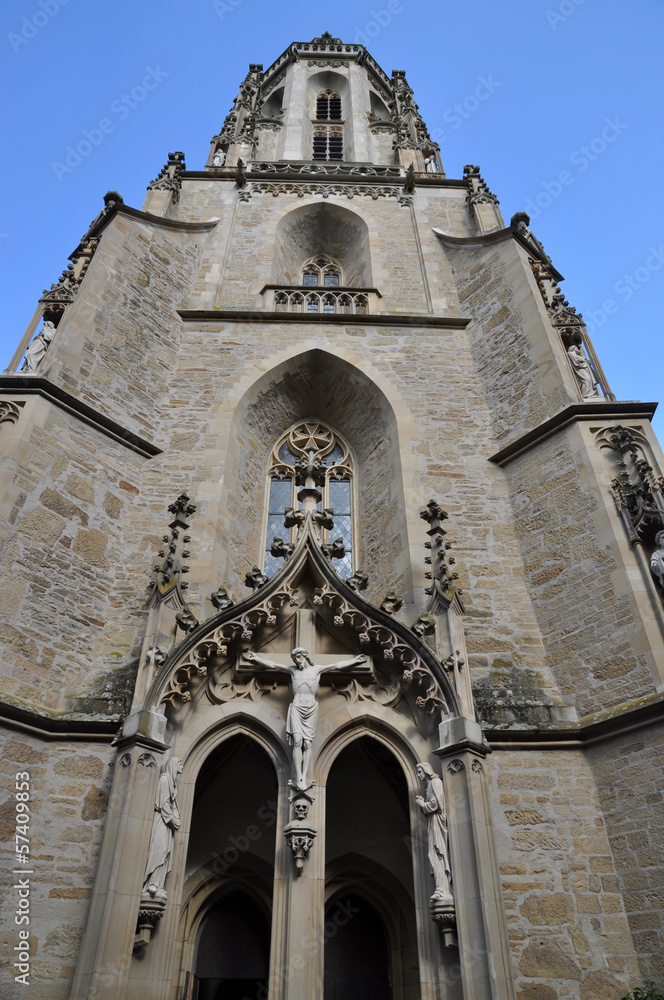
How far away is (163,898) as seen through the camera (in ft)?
18.0

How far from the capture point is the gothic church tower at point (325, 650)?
19.1 ft

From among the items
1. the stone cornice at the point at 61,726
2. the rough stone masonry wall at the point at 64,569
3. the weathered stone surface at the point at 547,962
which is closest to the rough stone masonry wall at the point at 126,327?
the rough stone masonry wall at the point at 64,569

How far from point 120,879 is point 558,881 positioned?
3.73m

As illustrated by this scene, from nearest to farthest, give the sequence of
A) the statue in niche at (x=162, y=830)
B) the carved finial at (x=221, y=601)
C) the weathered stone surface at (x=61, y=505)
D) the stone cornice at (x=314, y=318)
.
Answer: the statue in niche at (x=162, y=830) → the carved finial at (x=221, y=601) → the weathered stone surface at (x=61, y=505) → the stone cornice at (x=314, y=318)

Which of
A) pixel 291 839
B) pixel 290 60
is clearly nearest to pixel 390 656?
pixel 291 839

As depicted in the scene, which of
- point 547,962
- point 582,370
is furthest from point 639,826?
point 582,370

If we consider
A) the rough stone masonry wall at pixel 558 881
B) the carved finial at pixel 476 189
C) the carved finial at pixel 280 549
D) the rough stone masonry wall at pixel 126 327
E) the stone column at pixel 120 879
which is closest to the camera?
the stone column at pixel 120 879

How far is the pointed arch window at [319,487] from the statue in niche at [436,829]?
396 cm

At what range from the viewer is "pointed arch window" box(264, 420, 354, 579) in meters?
10.1

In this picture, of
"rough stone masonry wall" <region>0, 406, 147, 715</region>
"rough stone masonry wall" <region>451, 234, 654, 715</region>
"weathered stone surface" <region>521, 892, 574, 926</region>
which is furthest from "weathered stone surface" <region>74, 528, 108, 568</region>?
"weathered stone surface" <region>521, 892, 574, 926</region>

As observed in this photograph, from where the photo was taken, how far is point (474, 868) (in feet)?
17.9

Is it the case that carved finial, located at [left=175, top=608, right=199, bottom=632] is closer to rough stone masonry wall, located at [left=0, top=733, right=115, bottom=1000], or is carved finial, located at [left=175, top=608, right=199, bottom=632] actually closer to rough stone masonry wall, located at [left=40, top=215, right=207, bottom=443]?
rough stone masonry wall, located at [left=0, top=733, right=115, bottom=1000]

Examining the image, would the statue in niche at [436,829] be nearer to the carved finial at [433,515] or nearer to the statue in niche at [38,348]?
the carved finial at [433,515]

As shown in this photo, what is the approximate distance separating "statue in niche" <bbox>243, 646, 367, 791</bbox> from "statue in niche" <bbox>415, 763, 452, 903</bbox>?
1003mm
